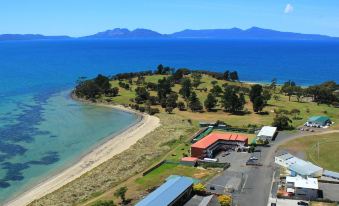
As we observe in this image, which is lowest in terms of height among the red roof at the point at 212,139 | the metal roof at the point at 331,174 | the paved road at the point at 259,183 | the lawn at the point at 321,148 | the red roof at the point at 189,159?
the paved road at the point at 259,183

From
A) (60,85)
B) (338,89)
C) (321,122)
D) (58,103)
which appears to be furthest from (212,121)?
(60,85)

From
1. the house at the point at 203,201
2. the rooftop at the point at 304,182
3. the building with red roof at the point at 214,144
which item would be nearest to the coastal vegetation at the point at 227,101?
the building with red roof at the point at 214,144

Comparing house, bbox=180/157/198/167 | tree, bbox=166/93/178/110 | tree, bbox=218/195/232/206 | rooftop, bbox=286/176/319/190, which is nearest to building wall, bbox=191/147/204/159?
house, bbox=180/157/198/167

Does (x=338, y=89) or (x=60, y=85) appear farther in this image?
(x=60, y=85)

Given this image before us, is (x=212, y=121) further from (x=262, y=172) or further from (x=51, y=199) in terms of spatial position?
(x=51, y=199)

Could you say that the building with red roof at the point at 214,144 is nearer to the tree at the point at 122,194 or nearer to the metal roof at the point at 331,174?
the metal roof at the point at 331,174

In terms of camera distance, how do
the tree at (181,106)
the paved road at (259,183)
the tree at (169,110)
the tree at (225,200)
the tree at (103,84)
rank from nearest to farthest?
the tree at (225,200)
the paved road at (259,183)
the tree at (169,110)
the tree at (181,106)
the tree at (103,84)

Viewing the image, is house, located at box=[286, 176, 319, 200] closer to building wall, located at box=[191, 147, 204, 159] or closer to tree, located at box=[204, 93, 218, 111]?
building wall, located at box=[191, 147, 204, 159]

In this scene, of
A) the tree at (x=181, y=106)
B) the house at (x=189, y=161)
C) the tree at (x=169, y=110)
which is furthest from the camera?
the tree at (x=181, y=106)
